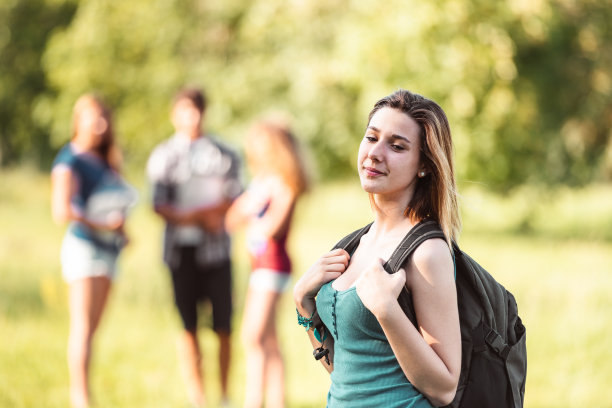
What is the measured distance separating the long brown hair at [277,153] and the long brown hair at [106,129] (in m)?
1.01

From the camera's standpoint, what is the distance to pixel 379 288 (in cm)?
206

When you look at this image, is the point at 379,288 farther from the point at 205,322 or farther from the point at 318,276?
the point at 205,322

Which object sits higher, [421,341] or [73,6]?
[73,6]

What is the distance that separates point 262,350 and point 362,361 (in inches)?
123

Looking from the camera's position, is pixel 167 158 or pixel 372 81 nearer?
pixel 167 158

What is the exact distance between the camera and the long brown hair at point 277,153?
5.24 meters

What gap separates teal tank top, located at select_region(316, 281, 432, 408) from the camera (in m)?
2.18

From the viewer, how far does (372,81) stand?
15148 mm

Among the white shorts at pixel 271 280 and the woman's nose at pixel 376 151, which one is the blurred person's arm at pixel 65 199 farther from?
the woman's nose at pixel 376 151

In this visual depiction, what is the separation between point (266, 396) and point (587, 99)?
1300 centimetres

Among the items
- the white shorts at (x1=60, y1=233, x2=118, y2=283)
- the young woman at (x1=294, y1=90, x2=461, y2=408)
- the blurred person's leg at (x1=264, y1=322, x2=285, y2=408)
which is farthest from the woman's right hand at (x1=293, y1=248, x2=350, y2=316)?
the white shorts at (x1=60, y1=233, x2=118, y2=283)

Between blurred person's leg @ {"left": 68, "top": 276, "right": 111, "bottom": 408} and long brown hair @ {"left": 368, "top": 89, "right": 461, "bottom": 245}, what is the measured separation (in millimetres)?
3604

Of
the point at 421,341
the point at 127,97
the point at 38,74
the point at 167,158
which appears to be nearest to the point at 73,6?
the point at 38,74

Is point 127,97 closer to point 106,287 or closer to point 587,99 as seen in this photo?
point 587,99
